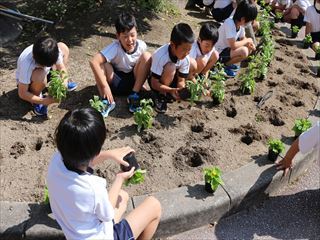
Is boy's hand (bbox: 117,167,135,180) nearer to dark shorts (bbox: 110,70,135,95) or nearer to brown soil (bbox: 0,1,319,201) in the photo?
brown soil (bbox: 0,1,319,201)

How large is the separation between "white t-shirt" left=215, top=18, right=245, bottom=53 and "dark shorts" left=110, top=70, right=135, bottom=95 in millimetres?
1513

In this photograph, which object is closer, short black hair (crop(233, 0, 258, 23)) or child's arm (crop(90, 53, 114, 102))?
child's arm (crop(90, 53, 114, 102))

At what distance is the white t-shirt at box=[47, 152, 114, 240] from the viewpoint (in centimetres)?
254

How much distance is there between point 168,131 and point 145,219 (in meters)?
1.44

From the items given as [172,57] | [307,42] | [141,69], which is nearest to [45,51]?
[141,69]

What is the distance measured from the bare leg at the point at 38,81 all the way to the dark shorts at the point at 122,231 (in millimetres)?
1964

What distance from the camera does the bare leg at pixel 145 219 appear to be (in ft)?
9.83

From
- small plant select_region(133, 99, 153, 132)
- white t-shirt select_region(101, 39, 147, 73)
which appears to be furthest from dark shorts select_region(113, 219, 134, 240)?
white t-shirt select_region(101, 39, 147, 73)

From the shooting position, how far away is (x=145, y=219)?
3.05 m

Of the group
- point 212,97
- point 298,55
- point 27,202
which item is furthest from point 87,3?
point 27,202

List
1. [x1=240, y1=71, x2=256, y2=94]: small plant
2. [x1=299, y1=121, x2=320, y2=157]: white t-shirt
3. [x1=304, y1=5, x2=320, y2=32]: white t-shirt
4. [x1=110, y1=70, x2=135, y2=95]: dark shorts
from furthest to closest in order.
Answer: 1. [x1=304, y1=5, x2=320, y2=32]: white t-shirt
2. [x1=240, y1=71, x2=256, y2=94]: small plant
3. [x1=110, y1=70, x2=135, y2=95]: dark shorts
4. [x1=299, y1=121, x2=320, y2=157]: white t-shirt

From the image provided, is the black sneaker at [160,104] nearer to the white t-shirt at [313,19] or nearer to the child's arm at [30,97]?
the child's arm at [30,97]

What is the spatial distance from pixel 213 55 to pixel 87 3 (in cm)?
241

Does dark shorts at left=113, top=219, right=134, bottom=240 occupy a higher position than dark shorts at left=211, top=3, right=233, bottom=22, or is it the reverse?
dark shorts at left=113, top=219, right=134, bottom=240
